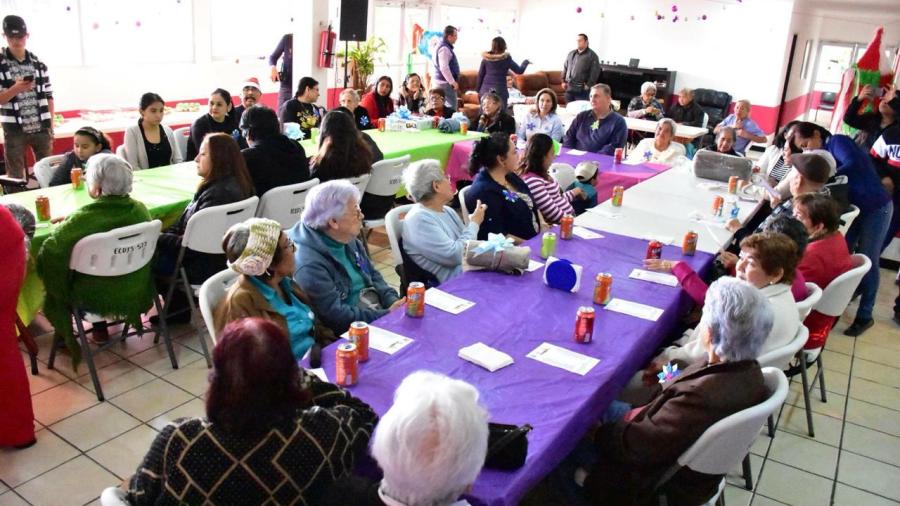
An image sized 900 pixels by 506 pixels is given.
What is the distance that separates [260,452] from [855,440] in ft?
10.6

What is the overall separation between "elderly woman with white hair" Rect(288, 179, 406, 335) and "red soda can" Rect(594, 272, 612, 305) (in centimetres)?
85

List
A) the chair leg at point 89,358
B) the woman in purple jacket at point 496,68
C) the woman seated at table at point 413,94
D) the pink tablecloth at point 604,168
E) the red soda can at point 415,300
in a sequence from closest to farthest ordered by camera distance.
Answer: the red soda can at point 415,300 < the chair leg at point 89,358 < the pink tablecloth at point 604,168 < the woman seated at table at point 413,94 < the woman in purple jacket at point 496,68

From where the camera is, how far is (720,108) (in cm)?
1253

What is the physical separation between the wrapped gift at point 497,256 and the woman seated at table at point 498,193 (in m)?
0.71

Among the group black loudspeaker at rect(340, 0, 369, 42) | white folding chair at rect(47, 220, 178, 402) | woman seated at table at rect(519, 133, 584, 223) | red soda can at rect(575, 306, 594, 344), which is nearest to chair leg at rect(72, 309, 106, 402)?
white folding chair at rect(47, 220, 178, 402)

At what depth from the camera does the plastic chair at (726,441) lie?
6.68ft

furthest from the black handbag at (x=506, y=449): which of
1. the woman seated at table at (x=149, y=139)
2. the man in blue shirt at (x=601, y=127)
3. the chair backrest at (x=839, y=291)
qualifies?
the man in blue shirt at (x=601, y=127)

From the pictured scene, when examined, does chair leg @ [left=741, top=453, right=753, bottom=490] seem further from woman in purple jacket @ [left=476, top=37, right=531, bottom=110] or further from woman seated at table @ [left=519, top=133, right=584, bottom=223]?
woman in purple jacket @ [left=476, top=37, right=531, bottom=110]

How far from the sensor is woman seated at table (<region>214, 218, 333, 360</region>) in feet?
8.14

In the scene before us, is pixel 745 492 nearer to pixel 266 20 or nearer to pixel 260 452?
pixel 260 452

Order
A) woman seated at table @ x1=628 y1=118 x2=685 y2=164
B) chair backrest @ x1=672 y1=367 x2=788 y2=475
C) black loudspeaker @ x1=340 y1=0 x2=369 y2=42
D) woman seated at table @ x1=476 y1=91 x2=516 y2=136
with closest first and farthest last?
chair backrest @ x1=672 y1=367 x2=788 y2=475 → woman seated at table @ x1=628 y1=118 x2=685 y2=164 → woman seated at table @ x1=476 y1=91 x2=516 y2=136 → black loudspeaker @ x1=340 y1=0 x2=369 y2=42

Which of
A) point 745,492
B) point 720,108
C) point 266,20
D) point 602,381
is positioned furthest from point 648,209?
point 720,108

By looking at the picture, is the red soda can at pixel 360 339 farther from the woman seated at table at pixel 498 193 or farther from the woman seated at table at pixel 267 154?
the woman seated at table at pixel 267 154

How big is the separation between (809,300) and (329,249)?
2094mm
